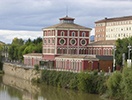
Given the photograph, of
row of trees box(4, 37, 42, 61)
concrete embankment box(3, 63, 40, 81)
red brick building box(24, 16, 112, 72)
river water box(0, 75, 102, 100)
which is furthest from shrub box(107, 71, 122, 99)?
row of trees box(4, 37, 42, 61)

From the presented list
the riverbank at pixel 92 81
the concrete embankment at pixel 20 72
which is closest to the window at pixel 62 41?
the concrete embankment at pixel 20 72

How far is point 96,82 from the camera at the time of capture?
209 ft

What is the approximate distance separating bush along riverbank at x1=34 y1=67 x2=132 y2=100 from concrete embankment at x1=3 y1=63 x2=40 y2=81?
4130 millimetres

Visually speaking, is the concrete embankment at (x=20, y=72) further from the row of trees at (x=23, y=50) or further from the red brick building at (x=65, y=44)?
the row of trees at (x=23, y=50)

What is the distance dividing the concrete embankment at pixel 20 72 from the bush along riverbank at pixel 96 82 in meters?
4.13

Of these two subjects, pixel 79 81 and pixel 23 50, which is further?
pixel 23 50

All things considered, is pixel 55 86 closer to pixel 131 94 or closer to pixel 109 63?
pixel 109 63

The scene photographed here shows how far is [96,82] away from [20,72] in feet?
124

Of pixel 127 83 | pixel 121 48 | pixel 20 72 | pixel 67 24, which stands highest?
pixel 67 24

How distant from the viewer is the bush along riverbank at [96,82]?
53.2m

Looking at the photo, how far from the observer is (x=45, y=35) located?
99.4 meters

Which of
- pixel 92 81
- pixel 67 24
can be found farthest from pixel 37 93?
pixel 67 24

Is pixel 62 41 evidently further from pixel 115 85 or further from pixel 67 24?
pixel 115 85

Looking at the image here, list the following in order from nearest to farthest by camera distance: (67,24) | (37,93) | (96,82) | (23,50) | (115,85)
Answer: (115,85), (96,82), (37,93), (67,24), (23,50)
